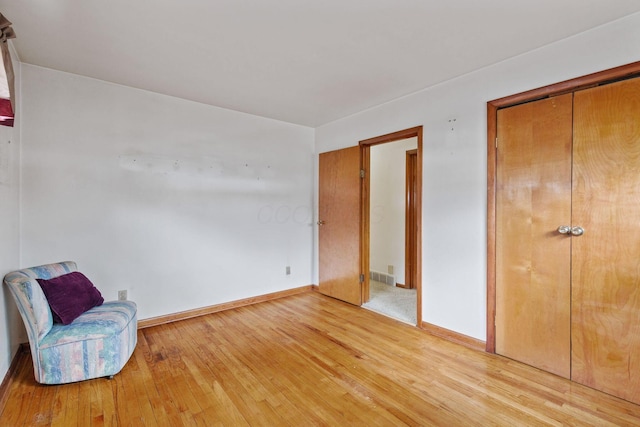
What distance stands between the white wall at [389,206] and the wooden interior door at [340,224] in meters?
1.02

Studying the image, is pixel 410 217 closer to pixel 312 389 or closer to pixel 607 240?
pixel 607 240

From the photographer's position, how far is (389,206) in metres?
4.55

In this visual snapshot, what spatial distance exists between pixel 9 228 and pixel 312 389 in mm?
2349

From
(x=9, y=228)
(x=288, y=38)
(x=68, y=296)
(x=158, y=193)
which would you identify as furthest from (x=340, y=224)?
(x=9, y=228)

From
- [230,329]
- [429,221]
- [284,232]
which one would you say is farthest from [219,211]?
[429,221]

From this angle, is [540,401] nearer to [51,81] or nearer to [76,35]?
[76,35]

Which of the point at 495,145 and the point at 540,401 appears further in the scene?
the point at 495,145

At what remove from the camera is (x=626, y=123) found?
180 centimetres

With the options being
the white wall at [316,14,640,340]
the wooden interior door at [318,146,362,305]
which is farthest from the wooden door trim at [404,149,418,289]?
the white wall at [316,14,640,340]

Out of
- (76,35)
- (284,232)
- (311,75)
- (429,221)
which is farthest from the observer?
(284,232)

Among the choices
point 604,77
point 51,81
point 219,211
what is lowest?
point 219,211

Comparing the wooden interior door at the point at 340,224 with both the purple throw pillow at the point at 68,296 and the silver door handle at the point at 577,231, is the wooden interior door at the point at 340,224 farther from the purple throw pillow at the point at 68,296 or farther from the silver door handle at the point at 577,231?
the purple throw pillow at the point at 68,296

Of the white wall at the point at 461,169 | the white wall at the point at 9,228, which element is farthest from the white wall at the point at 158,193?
the white wall at the point at 461,169

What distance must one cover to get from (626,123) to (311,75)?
2.18m
